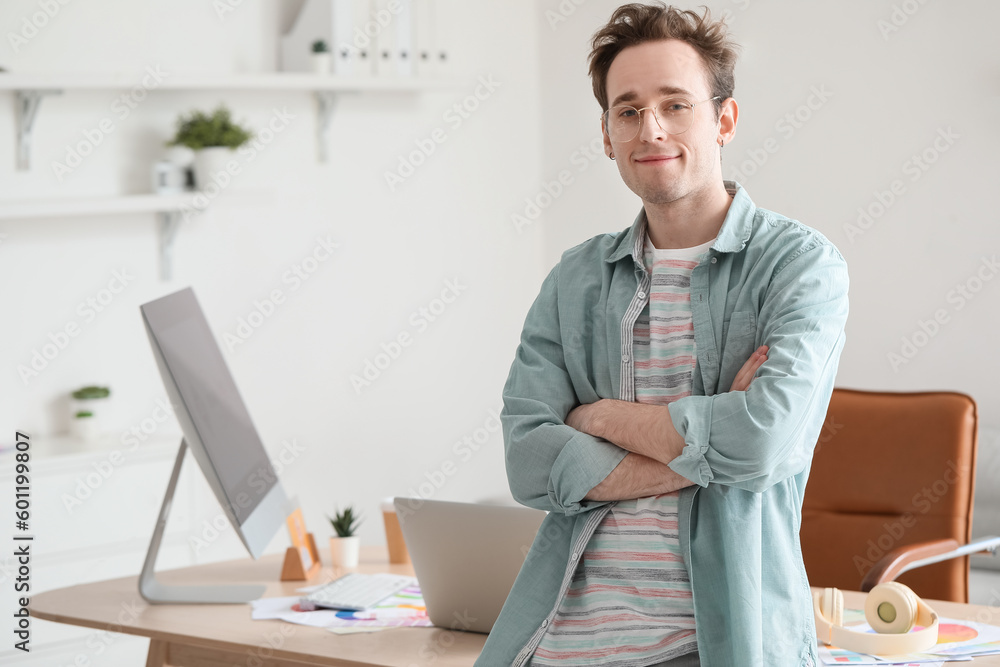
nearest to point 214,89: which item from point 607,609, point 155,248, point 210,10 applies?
point 210,10

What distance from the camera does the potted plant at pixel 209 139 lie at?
350 centimetres

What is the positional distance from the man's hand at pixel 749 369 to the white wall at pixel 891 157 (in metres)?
2.52

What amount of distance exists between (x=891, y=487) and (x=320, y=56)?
7.97 feet

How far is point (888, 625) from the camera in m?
1.76

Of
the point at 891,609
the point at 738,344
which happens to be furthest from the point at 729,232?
the point at 891,609

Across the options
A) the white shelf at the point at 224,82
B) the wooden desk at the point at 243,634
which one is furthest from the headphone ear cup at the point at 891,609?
the white shelf at the point at 224,82

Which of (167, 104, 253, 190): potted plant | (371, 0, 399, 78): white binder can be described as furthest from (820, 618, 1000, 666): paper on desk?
(371, 0, 399, 78): white binder

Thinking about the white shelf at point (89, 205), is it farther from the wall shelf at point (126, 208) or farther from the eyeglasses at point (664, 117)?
the eyeglasses at point (664, 117)

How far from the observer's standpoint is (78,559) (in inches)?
122

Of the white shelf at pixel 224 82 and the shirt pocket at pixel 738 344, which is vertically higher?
the white shelf at pixel 224 82

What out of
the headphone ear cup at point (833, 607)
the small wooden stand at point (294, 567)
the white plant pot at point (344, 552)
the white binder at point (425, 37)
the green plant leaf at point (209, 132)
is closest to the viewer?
the headphone ear cup at point (833, 607)

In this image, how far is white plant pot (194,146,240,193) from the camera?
3510 mm

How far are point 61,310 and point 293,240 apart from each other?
89 centimetres

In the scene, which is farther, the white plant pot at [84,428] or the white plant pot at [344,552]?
the white plant pot at [84,428]
